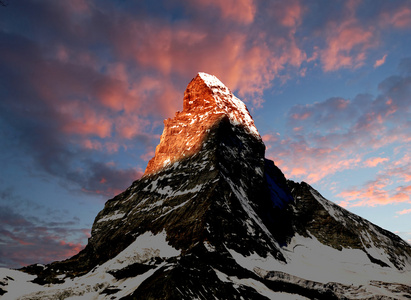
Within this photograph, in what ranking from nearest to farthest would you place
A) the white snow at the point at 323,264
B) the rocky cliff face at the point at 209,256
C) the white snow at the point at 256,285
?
the white snow at the point at 256,285 < the rocky cliff face at the point at 209,256 < the white snow at the point at 323,264

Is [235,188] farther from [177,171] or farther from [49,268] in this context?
[49,268]

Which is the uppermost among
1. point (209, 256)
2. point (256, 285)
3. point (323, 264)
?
point (209, 256)

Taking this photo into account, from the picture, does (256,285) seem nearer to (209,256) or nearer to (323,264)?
(209,256)

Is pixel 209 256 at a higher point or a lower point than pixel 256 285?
higher

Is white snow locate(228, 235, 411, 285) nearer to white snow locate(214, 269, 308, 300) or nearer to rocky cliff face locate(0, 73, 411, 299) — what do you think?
rocky cliff face locate(0, 73, 411, 299)

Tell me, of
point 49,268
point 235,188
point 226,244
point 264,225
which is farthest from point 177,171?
point 49,268

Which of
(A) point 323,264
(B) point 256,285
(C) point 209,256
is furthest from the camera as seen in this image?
(A) point 323,264

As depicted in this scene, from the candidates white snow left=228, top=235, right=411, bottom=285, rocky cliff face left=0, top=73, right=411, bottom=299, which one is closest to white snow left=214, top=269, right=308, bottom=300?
rocky cliff face left=0, top=73, right=411, bottom=299

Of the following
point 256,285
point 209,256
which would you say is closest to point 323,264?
point 256,285

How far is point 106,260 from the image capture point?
518ft

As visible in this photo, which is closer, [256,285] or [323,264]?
[256,285]

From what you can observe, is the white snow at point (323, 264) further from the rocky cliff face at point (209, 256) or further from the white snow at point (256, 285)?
the white snow at point (256, 285)

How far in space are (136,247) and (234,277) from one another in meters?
52.4

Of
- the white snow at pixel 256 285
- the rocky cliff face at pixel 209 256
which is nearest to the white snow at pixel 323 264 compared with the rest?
the rocky cliff face at pixel 209 256
